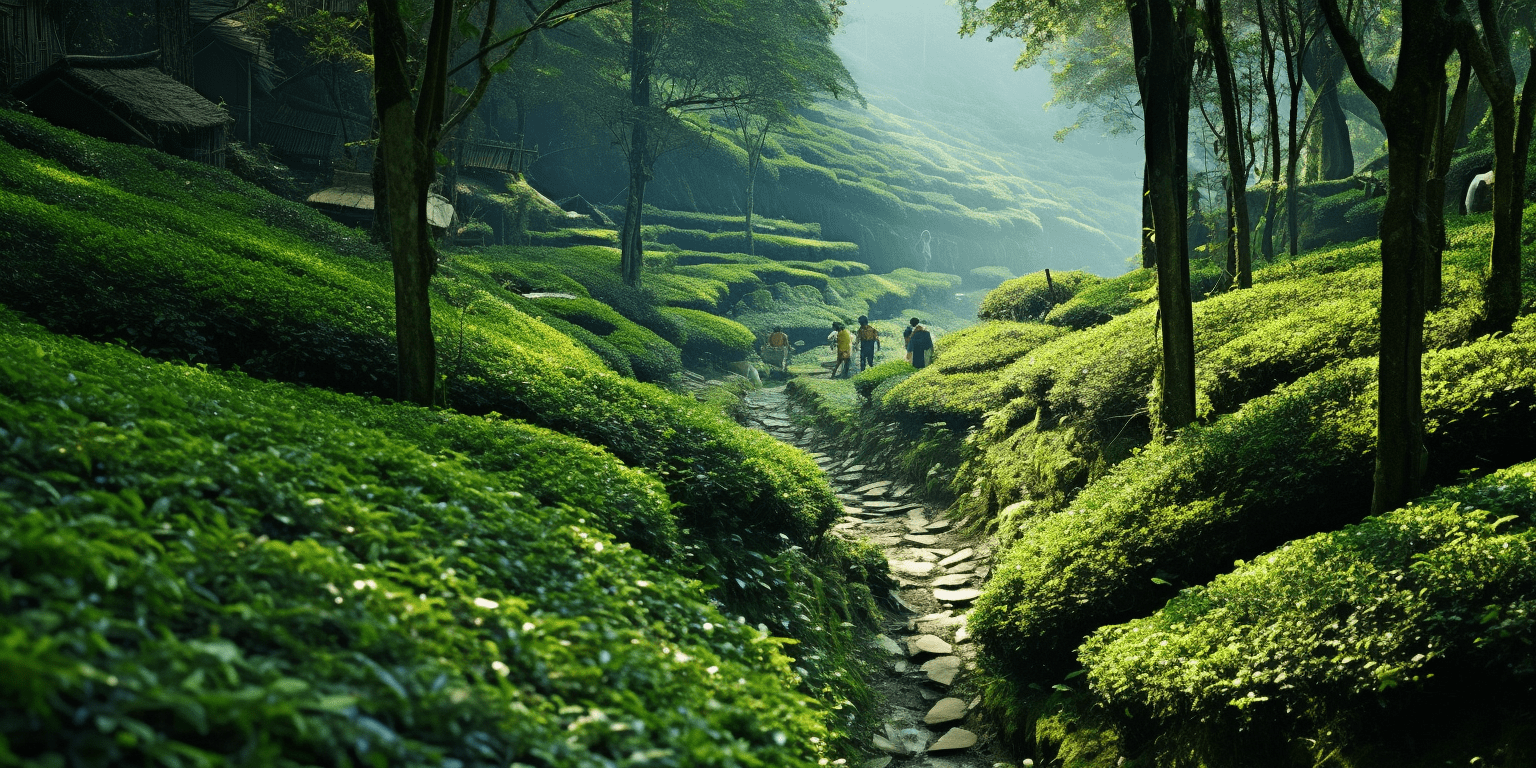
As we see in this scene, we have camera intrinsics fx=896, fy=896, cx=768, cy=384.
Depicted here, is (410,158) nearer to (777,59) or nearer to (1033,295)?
(1033,295)

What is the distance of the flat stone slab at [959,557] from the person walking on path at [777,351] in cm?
1681

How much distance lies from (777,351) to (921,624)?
18.7 meters

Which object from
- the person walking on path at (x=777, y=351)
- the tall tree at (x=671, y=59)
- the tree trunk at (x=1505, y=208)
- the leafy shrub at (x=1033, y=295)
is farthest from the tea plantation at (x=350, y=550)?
the person walking on path at (x=777, y=351)

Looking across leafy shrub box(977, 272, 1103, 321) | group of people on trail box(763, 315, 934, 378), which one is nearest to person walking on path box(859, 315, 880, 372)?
group of people on trail box(763, 315, 934, 378)

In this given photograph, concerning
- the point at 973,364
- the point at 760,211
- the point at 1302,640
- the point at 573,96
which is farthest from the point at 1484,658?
the point at 760,211

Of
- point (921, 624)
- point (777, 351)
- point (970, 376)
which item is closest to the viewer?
point (921, 624)

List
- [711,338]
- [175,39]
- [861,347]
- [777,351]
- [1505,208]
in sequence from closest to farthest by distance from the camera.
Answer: [1505,208]
[175,39]
[711,338]
[861,347]
[777,351]

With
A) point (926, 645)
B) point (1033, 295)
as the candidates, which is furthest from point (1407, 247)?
point (1033, 295)

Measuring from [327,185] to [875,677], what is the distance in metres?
20.0

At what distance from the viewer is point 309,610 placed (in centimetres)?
223

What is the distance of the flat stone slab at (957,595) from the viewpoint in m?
8.09

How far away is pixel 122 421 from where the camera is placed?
3.23 m

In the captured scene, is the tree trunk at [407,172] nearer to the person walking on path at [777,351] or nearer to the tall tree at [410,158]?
the tall tree at [410,158]

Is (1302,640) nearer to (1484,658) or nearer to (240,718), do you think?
(1484,658)
